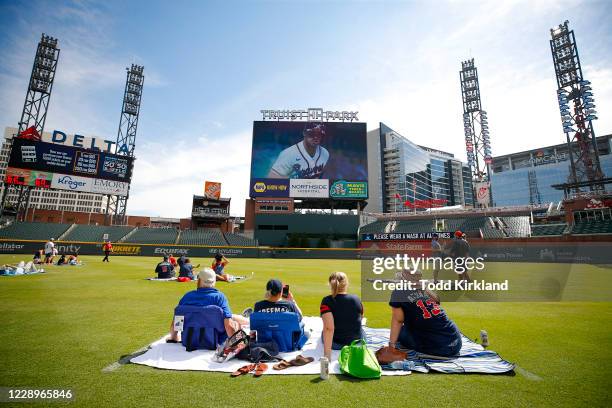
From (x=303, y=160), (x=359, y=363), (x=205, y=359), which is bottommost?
(x=205, y=359)

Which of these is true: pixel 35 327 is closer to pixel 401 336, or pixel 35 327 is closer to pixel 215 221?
pixel 401 336

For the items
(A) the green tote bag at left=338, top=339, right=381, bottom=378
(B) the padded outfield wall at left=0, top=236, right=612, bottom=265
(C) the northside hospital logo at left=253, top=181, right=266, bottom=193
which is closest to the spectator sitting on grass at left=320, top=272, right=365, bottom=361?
(A) the green tote bag at left=338, top=339, right=381, bottom=378

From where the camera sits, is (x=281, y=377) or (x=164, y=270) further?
(x=164, y=270)

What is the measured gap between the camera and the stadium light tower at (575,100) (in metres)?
50.6

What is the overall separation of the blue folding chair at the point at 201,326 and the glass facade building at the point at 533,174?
124240 mm

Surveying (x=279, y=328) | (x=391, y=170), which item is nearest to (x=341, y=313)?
(x=279, y=328)

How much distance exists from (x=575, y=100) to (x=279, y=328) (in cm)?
7203

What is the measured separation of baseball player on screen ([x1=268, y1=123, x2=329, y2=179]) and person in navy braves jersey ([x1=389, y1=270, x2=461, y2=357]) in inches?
2006

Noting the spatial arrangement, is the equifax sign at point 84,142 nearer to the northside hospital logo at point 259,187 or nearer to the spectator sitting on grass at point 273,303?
the northside hospital logo at point 259,187

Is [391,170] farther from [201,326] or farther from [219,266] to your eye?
[201,326]

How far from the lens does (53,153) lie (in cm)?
4106

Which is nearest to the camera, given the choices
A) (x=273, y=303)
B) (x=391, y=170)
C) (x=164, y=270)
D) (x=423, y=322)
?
(x=423, y=322)

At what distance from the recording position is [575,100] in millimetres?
52062

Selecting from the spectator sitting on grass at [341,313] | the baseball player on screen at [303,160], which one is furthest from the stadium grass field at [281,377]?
the baseball player on screen at [303,160]
